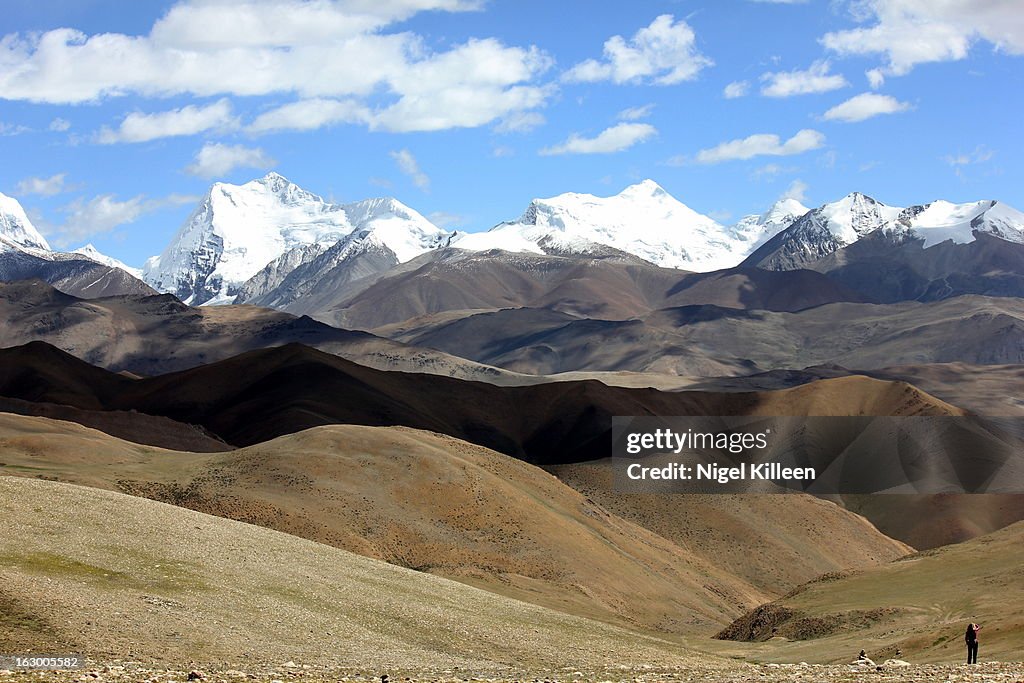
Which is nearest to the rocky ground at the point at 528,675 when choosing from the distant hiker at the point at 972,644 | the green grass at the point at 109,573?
the distant hiker at the point at 972,644

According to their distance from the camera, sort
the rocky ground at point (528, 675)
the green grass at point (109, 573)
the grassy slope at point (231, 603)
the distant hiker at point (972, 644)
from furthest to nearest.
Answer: the green grass at point (109, 573) → the distant hiker at point (972, 644) → the grassy slope at point (231, 603) → the rocky ground at point (528, 675)

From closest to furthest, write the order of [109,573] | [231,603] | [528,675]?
[528,675] < [109,573] < [231,603]

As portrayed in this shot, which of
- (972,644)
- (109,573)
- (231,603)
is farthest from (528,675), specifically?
(109,573)

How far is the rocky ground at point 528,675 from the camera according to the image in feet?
90.6

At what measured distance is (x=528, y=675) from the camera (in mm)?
35750

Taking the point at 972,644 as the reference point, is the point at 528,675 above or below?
below

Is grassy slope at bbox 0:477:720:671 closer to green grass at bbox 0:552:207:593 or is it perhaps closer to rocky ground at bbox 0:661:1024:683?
green grass at bbox 0:552:207:593

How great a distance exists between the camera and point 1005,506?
138250 millimetres

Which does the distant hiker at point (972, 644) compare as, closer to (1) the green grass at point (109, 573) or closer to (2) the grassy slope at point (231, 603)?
(2) the grassy slope at point (231, 603)

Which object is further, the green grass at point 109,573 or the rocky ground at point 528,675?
the green grass at point 109,573

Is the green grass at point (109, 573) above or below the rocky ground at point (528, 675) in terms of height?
above

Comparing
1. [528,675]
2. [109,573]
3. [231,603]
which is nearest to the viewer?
[528,675]

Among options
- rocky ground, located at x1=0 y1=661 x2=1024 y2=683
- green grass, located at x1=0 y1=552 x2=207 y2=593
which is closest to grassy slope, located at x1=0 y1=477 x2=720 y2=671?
green grass, located at x1=0 y1=552 x2=207 y2=593

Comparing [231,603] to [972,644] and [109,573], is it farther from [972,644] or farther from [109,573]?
[972,644]
